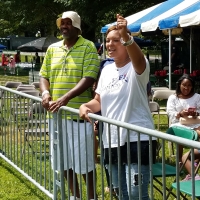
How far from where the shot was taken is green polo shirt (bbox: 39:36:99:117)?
4.85 meters

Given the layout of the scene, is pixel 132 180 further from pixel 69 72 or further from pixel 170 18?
pixel 170 18

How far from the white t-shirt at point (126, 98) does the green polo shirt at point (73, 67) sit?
1025 millimetres

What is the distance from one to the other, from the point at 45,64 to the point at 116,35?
1538mm

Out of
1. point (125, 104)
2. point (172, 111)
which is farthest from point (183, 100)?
point (125, 104)

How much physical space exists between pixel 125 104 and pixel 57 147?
129cm

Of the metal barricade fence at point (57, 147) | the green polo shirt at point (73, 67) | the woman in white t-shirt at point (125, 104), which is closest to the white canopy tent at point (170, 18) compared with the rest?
the metal barricade fence at point (57, 147)

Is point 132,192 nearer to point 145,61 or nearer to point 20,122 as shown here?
point 145,61

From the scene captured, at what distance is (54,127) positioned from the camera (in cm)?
482

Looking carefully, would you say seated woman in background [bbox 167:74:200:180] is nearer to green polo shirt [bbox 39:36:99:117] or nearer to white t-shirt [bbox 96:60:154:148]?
green polo shirt [bbox 39:36:99:117]

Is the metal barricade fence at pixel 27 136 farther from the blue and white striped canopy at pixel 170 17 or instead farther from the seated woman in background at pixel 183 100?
the blue and white striped canopy at pixel 170 17

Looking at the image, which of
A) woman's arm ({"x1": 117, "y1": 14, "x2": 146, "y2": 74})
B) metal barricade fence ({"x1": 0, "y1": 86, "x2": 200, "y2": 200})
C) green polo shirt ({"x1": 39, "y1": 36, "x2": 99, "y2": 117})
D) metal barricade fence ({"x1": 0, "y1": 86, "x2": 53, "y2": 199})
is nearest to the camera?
woman's arm ({"x1": 117, "y1": 14, "x2": 146, "y2": 74})

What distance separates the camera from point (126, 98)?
3.70 meters

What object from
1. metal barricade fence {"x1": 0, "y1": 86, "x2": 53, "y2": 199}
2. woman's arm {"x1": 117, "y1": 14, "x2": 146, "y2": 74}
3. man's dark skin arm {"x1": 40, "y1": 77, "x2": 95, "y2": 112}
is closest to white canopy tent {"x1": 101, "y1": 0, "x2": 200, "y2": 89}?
metal barricade fence {"x1": 0, "y1": 86, "x2": 53, "y2": 199}

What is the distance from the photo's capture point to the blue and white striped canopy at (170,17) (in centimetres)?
1006
